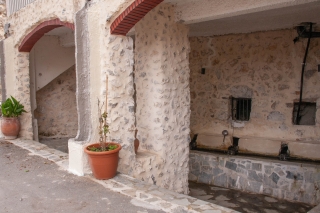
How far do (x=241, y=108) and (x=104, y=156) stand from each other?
3.70 metres

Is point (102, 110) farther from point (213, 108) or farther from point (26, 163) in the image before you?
point (213, 108)

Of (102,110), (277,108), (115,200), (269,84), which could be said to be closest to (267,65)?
(269,84)

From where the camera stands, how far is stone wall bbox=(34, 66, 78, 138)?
26.6ft

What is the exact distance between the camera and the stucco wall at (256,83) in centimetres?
566

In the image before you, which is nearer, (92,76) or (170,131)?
(92,76)

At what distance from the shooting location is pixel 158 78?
4688 millimetres

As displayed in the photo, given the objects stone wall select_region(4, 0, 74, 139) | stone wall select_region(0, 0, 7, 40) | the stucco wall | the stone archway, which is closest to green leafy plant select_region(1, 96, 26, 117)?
stone wall select_region(4, 0, 74, 139)

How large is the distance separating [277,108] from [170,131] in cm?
241

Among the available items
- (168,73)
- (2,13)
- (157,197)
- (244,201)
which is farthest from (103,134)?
(2,13)

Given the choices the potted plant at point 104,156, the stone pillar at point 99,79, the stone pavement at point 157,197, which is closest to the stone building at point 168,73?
the stone pillar at point 99,79

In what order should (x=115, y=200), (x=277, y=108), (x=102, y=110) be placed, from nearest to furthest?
(x=115, y=200)
(x=102, y=110)
(x=277, y=108)

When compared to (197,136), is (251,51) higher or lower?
higher

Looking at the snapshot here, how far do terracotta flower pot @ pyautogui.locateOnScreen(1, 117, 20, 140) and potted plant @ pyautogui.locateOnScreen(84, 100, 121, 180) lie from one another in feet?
11.0

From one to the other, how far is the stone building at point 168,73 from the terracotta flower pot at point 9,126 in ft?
0.98
